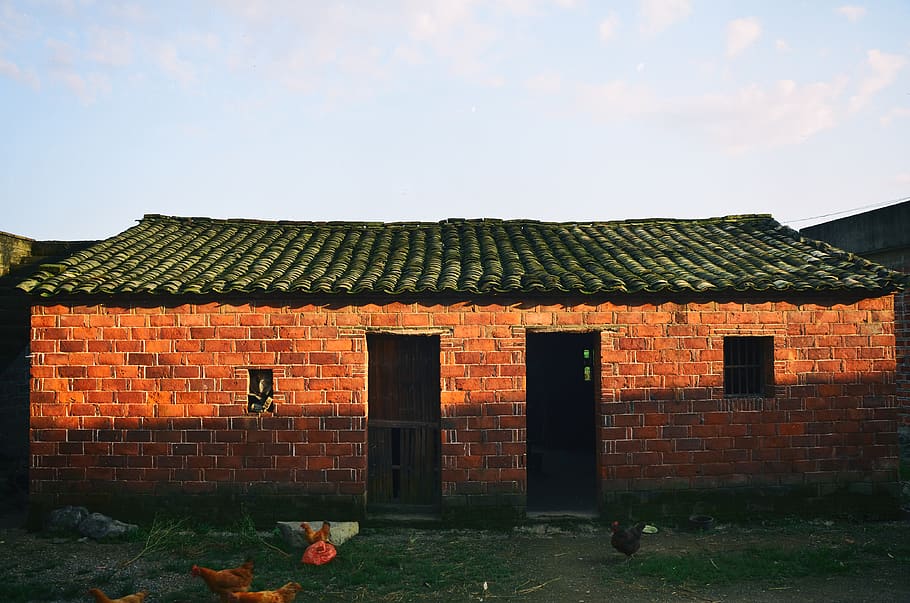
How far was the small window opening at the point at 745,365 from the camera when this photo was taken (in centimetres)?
891

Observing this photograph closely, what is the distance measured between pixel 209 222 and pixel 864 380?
10.7 m

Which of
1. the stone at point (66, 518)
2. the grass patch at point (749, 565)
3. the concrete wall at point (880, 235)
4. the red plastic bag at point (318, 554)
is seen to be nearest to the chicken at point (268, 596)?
the red plastic bag at point (318, 554)

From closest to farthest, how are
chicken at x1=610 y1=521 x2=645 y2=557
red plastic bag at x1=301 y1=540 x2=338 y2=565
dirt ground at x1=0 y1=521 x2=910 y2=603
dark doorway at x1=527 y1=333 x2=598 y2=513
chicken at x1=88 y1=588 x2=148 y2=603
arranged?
chicken at x1=88 y1=588 x2=148 y2=603, dirt ground at x1=0 y1=521 x2=910 y2=603, red plastic bag at x1=301 y1=540 x2=338 y2=565, chicken at x1=610 y1=521 x2=645 y2=557, dark doorway at x1=527 y1=333 x2=598 y2=513

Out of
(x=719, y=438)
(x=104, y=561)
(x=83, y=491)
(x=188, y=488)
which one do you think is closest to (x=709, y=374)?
(x=719, y=438)

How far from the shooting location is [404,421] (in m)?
8.98

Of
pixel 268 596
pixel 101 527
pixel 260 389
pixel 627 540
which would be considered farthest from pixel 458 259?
pixel 101 527

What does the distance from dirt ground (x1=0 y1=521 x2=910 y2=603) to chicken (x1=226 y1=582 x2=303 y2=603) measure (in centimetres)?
63

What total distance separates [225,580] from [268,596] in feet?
1.72

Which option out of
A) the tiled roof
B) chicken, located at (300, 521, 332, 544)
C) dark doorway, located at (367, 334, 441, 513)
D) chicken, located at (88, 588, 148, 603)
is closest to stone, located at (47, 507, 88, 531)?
the tiled roof

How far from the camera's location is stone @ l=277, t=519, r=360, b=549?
746 centimetres

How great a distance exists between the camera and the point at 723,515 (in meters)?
8.49

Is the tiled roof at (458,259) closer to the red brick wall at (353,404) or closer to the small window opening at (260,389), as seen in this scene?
the red brick wall at (353,404)

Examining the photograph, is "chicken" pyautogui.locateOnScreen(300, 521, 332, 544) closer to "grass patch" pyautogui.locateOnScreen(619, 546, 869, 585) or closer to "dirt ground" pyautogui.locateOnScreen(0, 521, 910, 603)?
"dirt ground" pyautogui.locateOnScreen(0, 521, 910, 603)

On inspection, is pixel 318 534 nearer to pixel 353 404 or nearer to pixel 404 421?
pixel 353 404
